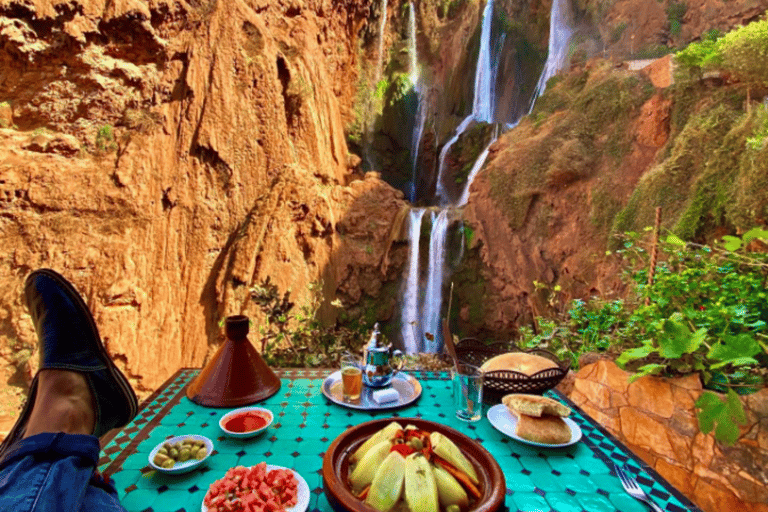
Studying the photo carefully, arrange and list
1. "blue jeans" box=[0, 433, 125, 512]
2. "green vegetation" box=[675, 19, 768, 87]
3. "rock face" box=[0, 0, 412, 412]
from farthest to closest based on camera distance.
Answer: "rock face" box=[0, 0, 412, 412]
"green vegetation" box=[675, 19, 768, 87]
"blue jeans" box=[0, 433, 125, 512]

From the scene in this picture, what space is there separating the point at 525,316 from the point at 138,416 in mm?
7126

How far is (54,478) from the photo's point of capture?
0.85 m

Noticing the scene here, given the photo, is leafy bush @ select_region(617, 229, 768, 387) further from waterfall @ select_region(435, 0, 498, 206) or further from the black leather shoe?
waterfall @ select_region(435, 0, 498, 206)

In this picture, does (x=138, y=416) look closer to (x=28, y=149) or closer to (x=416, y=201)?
(x=28, y=149)

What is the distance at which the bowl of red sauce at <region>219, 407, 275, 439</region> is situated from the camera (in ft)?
4.13

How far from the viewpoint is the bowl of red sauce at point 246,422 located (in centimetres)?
126

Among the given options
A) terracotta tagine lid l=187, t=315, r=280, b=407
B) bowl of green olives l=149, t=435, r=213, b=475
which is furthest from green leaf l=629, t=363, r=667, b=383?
bowl of green olives l=149, t=435, r=213, b=475

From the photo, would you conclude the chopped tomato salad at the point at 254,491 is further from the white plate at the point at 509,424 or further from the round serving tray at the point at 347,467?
the white plate at the point at 509,424

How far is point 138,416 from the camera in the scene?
1413 millimetres

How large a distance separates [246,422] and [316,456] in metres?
0.31

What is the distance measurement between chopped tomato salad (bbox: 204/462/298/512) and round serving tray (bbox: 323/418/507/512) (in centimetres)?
11

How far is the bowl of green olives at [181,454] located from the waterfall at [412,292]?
7.24 metres

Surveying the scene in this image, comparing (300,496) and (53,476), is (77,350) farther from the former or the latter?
(300,496)

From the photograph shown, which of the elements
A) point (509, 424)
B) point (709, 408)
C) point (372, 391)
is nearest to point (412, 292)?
point (372, 391)
